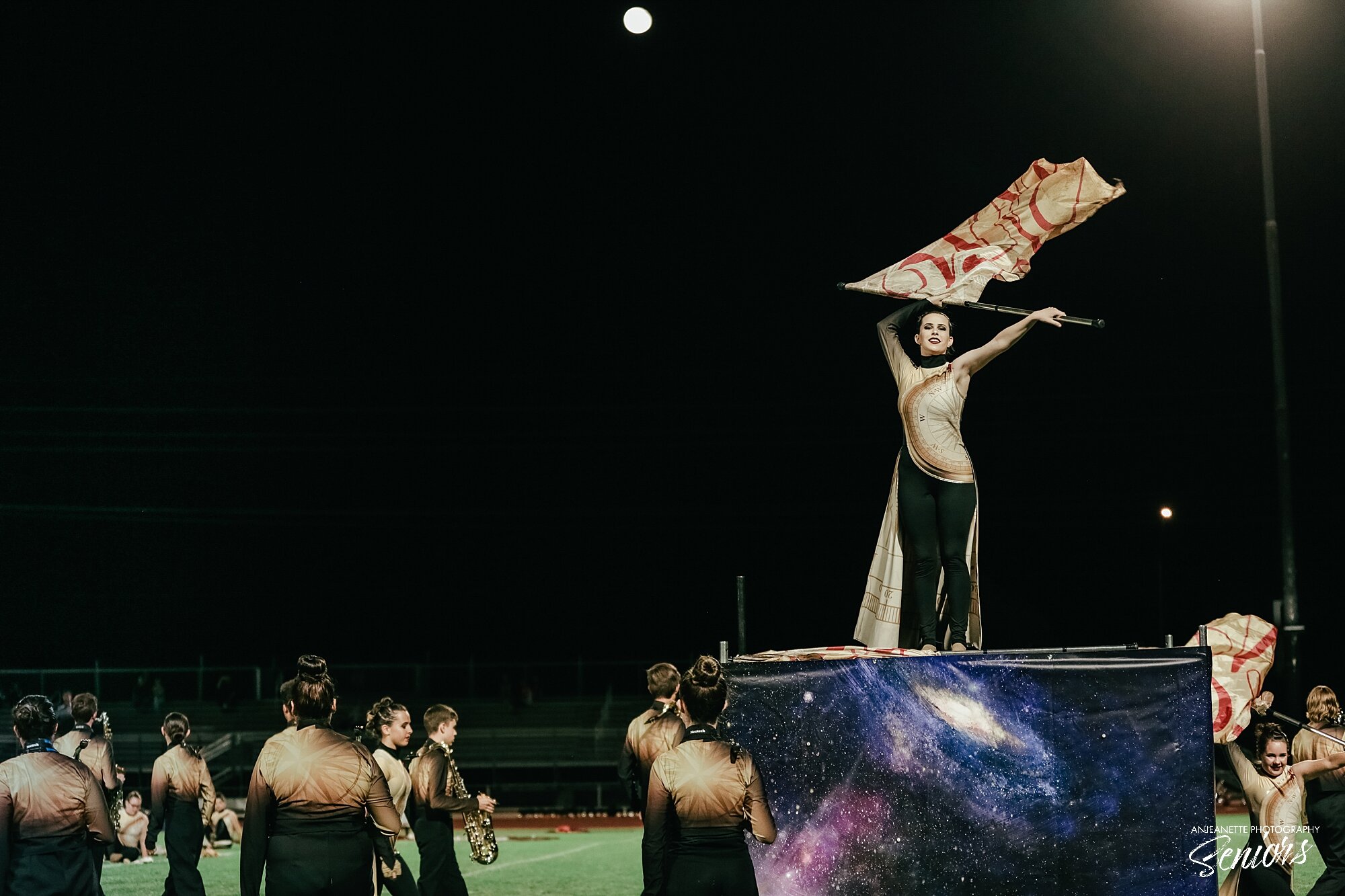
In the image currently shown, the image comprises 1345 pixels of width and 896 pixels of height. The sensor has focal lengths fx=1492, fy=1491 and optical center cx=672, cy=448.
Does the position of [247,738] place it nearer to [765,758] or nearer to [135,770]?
[135,770]

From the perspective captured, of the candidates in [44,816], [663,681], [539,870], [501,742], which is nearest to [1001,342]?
[663,681]

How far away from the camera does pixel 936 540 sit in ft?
30.8

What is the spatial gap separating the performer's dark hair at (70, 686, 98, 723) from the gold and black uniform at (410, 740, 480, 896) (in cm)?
300

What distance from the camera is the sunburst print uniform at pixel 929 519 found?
9297 mm

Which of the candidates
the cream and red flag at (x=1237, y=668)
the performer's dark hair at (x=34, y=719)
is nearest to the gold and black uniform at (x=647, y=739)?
the cream and red flag at (x=1237, y=668)

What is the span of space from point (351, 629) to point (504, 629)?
15.5 ft

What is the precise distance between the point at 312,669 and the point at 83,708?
5.74m

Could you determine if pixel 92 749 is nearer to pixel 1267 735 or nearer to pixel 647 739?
pixel 647 739

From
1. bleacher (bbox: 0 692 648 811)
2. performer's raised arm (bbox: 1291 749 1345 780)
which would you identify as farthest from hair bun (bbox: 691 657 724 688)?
bleacher (bbox: 0 692 648 811)

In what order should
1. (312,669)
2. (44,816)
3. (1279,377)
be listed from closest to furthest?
(312,669) → (44,816) → (1279,377)

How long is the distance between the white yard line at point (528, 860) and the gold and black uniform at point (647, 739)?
7.59 m

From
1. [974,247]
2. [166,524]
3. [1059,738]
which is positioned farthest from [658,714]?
[166,524]

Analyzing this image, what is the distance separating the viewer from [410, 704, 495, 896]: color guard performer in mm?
10805

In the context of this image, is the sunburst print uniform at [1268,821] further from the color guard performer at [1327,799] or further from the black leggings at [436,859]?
the black leggings at [436,859]
